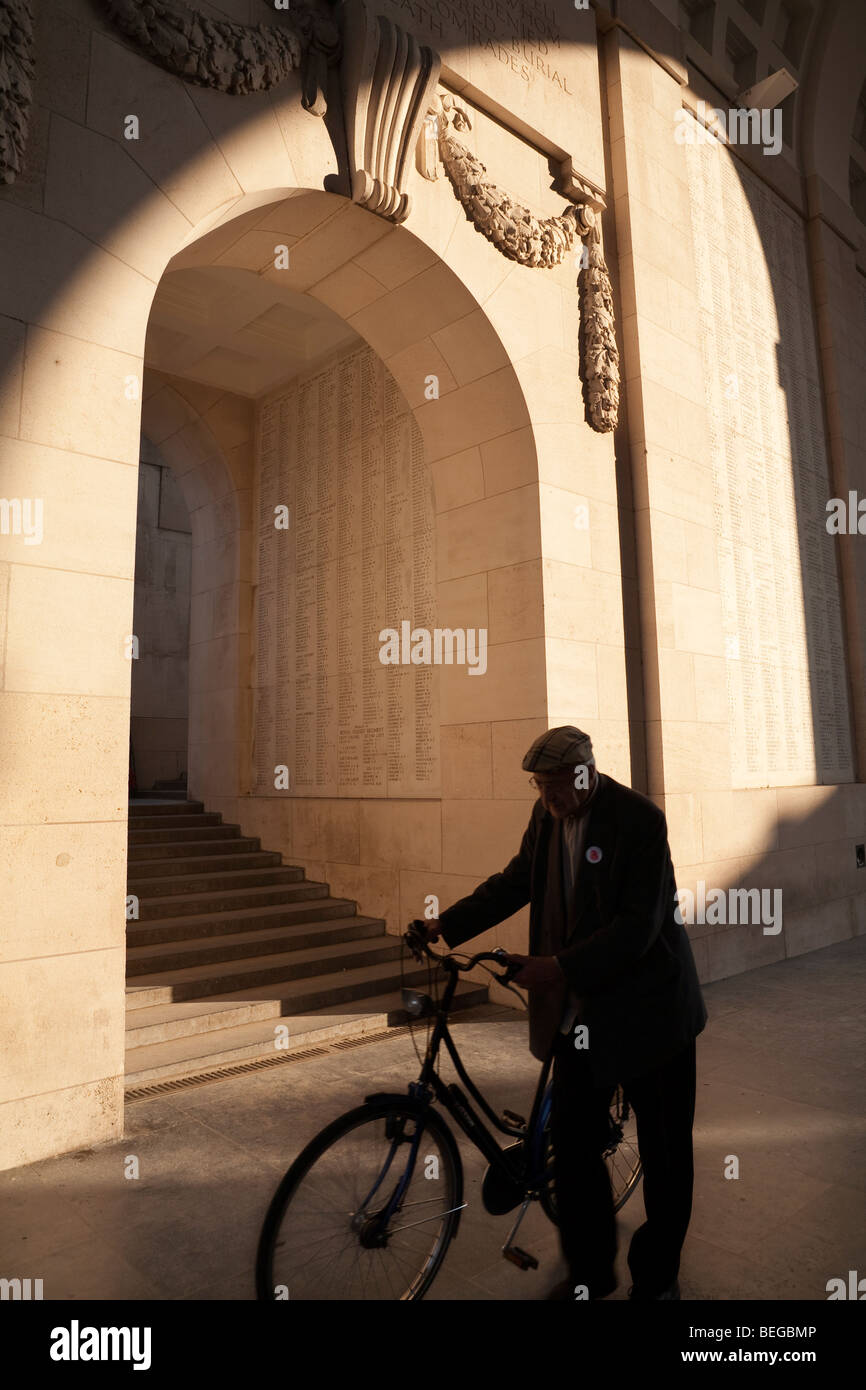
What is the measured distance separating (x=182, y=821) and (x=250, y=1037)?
13.7 ft

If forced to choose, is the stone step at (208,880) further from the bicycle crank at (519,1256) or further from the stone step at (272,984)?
the bicycle crank at (519,1256)

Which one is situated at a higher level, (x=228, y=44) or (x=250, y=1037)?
(x=228, y=44)

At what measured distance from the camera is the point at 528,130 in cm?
659

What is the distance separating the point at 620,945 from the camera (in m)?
2.31

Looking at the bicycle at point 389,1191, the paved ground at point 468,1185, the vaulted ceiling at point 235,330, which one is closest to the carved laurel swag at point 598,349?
the vaulted ceiling at point 235,330

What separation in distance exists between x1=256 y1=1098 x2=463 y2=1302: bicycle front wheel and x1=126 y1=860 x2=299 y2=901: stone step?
5.08 metres

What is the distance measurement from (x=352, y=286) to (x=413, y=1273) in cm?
593

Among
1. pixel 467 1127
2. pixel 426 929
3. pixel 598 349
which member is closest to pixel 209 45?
pixel 598 349

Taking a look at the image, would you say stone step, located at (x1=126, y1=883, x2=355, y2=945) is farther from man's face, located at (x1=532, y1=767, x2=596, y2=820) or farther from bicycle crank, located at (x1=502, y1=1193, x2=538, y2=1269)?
man's face, located at (x1=532, y1=767, x2=596, y2=820)

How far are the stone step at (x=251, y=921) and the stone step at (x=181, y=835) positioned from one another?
4.19 feet

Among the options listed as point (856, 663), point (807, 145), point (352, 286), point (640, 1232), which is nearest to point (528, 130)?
point (352, 286)

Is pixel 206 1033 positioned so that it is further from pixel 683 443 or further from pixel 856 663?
pixel 856 663

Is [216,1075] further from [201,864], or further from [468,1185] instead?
[201,864]

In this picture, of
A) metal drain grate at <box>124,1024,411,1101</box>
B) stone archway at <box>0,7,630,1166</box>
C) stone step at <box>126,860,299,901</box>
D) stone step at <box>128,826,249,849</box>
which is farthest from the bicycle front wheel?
stone step at <box>128,826,249,849</box>
